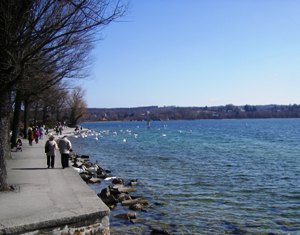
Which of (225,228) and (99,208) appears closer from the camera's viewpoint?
(99,208)

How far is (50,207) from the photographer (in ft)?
32.4

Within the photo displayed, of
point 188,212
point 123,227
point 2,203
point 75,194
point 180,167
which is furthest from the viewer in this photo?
point 180,167

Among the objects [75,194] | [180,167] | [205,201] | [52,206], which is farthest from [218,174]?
[52,206]

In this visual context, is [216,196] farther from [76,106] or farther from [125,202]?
[76,106]

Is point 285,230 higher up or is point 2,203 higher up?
point 2,203

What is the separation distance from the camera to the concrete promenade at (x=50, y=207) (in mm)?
8344

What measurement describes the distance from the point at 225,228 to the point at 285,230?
5.81 ft

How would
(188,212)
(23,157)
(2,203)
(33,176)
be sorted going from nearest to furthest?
(2,203) → (188,212) → (33,176) → (23,157)

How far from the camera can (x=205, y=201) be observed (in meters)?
16.2

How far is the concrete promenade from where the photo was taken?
8344mm

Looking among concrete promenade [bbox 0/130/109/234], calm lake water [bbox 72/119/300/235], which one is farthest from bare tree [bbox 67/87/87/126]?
concrete promenade [bbox 0/130/109/234]

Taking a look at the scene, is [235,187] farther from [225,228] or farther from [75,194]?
[75,194]

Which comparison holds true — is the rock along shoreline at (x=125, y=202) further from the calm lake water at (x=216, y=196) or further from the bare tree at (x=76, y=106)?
the bare tree at (x=76, y=106)

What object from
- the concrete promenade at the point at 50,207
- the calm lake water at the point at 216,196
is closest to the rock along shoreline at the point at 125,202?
the calm lake water at the point at 216,196
